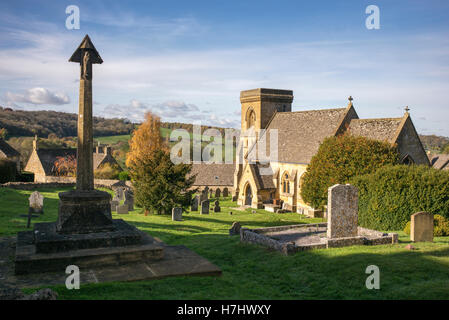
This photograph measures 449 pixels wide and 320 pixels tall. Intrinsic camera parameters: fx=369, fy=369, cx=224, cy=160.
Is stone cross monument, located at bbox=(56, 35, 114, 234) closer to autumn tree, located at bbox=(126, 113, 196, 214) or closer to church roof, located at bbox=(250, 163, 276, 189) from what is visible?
autumn tree, located at bbox=(126, 113, 196, 214)

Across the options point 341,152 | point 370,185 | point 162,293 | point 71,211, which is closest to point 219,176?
point 341,152

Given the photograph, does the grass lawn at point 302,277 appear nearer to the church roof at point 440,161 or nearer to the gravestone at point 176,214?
the gravestone at point 176,214

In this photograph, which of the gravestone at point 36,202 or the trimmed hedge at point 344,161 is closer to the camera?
the gravestone at point 36,202

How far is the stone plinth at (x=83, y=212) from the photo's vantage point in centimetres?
1271

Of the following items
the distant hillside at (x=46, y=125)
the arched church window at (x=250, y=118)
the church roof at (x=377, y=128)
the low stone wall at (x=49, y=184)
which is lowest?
the low stone wall at (x=49, y=184)

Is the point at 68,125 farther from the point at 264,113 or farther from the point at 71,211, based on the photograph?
the point at 71,211

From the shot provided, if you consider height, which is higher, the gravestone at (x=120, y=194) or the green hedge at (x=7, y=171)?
the green hedge at (x=7, y=171)

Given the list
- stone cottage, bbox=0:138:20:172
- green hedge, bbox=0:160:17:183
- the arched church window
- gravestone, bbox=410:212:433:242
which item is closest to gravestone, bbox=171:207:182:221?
gravestone, bbox=410:212:433:242

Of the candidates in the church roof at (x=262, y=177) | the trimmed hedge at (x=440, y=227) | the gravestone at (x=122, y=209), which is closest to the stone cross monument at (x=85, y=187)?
the gravestone at (x=122, y=209)

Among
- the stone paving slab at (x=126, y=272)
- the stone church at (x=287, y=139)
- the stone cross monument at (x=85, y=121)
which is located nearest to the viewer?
the stone paving slab at (x=126, y=272)

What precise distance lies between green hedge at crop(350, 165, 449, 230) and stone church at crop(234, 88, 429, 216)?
28.7 ft

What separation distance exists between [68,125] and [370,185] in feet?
329

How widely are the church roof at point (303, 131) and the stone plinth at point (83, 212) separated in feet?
84.1

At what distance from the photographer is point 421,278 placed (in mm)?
10336
